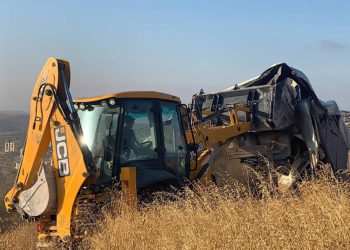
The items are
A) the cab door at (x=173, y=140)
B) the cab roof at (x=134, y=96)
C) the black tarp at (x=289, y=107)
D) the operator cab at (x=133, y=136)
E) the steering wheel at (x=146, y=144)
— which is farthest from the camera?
the black tarp at (x=289, y=107)

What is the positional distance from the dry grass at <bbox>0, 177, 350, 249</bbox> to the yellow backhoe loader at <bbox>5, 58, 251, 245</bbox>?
1.56 ft

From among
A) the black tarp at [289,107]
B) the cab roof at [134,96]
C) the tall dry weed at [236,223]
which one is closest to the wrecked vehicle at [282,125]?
the black tarp at [289,107]

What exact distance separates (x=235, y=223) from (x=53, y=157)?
2.74 m

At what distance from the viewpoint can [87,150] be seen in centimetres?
540

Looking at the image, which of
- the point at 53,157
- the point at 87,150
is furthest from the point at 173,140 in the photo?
the point at 53,157

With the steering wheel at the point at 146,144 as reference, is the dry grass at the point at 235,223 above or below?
below

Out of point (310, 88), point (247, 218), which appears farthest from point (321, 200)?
point (310, 88)

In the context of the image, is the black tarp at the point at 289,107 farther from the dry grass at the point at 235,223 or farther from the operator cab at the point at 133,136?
the dry grass at the point at 235,223

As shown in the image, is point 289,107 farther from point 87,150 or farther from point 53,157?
point 53,157

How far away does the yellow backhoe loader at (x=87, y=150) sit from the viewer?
5418 millimetres

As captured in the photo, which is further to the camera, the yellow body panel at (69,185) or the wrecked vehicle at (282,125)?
the wrecked vehicle at (282,125)

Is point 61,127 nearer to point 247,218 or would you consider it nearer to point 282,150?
point 247,218

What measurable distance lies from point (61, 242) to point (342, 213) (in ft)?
10.6

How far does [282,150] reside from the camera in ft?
32.9
